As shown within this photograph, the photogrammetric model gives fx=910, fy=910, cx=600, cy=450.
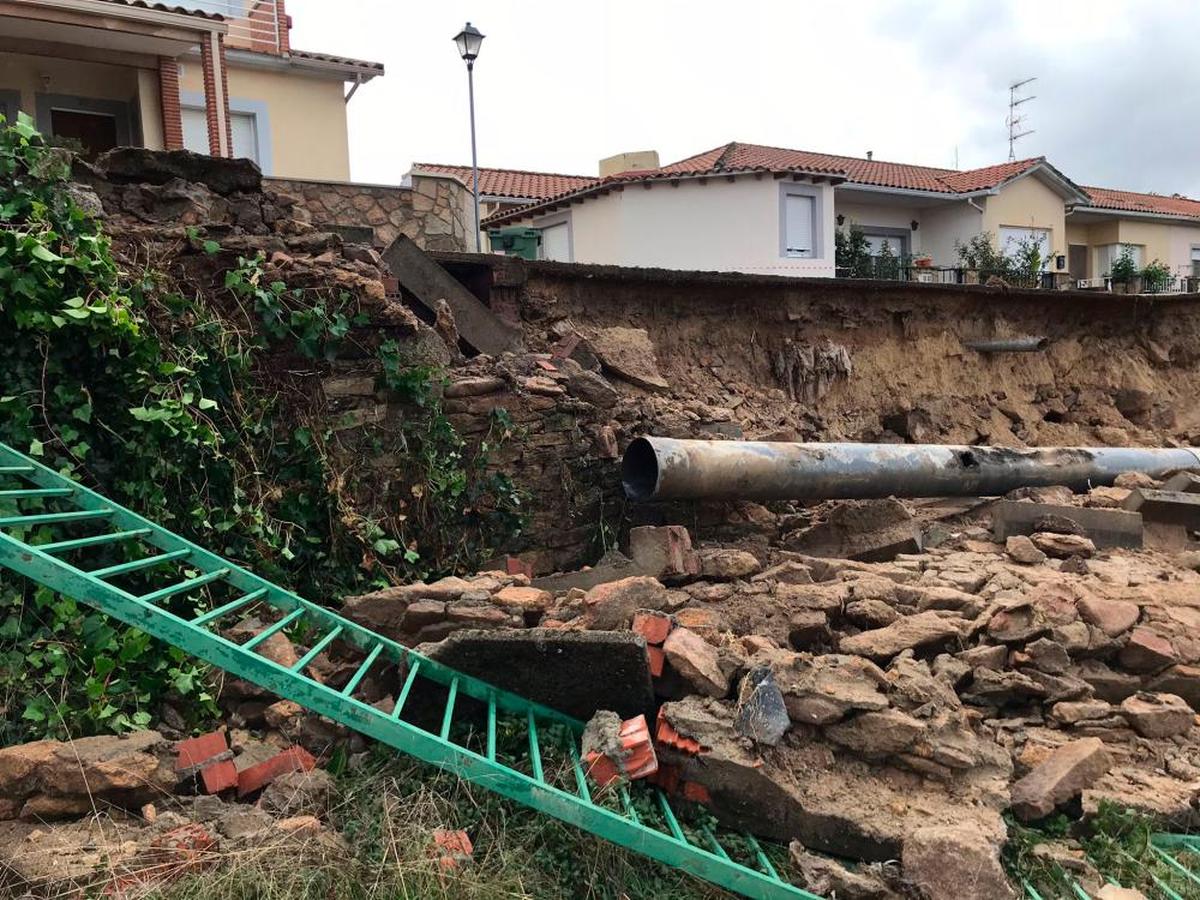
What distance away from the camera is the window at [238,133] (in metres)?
14.3

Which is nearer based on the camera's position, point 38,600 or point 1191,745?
point 38,600

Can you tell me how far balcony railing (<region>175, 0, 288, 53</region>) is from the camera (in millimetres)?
15055

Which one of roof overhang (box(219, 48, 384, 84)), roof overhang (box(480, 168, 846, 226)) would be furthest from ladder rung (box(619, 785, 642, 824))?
roof overhang (box(480, 168, 846, 226))

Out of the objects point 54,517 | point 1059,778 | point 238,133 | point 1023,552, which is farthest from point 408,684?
point 238,133

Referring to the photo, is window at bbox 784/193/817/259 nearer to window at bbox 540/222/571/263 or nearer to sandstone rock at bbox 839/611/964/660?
window at bbox 540/222/571/263

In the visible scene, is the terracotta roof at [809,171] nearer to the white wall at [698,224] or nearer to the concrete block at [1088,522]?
the white wall at [698,224]

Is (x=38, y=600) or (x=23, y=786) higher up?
(x=38, y=600)

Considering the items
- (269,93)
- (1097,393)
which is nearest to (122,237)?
(269,93)

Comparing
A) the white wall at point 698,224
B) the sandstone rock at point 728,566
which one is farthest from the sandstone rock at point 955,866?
the white wall at point 698,224

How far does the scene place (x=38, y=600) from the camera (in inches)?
149

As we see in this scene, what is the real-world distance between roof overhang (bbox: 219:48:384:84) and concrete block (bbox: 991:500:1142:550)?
521 inches

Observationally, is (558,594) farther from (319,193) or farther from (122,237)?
(319,193)

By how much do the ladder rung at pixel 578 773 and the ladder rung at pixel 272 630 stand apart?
1266 mm

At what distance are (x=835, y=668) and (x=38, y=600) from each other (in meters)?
3.39
